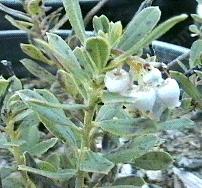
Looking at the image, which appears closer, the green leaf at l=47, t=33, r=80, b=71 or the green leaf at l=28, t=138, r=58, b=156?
the green leaf at l=47, t=33, r=80, b=71

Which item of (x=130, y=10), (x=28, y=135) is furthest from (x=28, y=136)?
(x=130, y=10)

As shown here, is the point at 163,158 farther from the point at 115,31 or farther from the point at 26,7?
the point at 26,7

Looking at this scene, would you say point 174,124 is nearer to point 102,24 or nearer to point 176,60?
point 102,24

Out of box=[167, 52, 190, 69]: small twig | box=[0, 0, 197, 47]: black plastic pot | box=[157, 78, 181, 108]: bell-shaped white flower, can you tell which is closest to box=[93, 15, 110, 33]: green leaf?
box=[157, 78, 181, 108]: bell-shaped white flower

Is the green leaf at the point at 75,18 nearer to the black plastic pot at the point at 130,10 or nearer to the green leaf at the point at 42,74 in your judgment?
the green leaf at the point at 42,74

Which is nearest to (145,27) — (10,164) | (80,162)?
(80,162)

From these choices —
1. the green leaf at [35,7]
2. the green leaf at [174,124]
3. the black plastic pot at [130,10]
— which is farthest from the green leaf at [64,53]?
the black plastic pot at [130,10]

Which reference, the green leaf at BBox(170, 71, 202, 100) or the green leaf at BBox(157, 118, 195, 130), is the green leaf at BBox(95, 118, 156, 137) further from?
the green leaf at BBox(170, 71, 202, 100)
